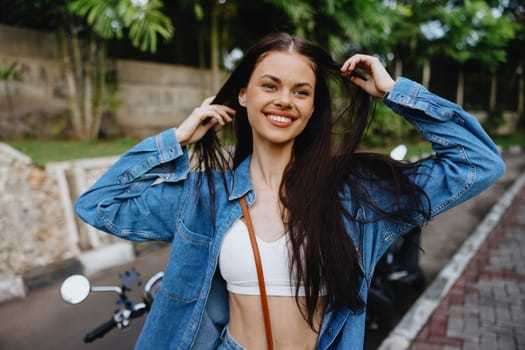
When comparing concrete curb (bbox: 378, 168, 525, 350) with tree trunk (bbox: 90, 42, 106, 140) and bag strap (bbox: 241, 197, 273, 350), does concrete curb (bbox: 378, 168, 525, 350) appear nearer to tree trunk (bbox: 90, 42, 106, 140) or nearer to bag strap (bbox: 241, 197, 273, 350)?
bag strap (bbox: 241, 197, 273, 350)

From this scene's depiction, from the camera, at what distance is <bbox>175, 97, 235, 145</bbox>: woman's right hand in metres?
1.56

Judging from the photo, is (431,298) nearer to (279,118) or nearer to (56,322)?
(279,118)

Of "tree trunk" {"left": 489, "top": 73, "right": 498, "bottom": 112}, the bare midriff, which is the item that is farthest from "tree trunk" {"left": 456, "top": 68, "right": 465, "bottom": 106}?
the bare midriff

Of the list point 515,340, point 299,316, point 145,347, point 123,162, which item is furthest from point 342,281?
point 515,340

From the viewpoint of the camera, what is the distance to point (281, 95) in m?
1.43

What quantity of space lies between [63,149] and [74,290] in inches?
196

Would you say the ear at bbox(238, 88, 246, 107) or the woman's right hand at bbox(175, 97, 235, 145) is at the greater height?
the ear at bbox(238, 88, 246, 107)

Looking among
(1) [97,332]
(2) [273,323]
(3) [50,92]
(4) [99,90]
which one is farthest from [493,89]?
(1) [97,332]

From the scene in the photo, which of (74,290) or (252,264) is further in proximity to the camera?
(74,290)

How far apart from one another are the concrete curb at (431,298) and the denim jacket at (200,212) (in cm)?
191

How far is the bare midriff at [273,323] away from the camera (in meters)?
1.39

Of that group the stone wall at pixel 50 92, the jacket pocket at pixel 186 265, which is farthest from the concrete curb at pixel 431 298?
the stone wall at pixel 50 92

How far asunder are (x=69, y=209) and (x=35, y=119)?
→ 2794 mm

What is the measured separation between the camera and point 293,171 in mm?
1575
